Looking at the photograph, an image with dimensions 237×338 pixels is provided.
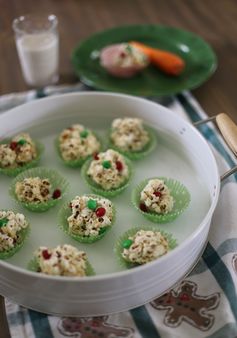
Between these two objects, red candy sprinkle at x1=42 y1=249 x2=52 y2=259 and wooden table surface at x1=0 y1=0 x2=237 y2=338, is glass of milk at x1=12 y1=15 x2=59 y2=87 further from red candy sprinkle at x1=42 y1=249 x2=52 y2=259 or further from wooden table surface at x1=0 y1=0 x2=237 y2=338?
red candy sprinkle at x1=42 y1=249 x2=52 y2=259

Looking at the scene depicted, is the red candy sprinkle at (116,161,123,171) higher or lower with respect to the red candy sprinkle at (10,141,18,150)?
lower

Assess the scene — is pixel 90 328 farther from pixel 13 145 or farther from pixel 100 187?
pixel 13 145

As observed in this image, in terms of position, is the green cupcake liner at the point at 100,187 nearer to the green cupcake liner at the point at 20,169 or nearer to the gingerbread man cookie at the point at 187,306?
the green cupcake liner at the point at 20,169

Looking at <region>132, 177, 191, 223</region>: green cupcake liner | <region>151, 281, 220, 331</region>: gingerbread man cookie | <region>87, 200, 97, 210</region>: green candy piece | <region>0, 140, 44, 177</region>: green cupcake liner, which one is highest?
<region>87, 200, 97, 210</region>: green candy piece

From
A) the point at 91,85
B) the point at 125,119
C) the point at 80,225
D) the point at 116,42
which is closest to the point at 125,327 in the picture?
the point at 80,225

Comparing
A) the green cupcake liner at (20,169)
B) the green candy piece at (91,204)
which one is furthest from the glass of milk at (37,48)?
the green candy piece at (91,204)

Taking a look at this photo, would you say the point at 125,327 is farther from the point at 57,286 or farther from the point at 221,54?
the point at 221,54

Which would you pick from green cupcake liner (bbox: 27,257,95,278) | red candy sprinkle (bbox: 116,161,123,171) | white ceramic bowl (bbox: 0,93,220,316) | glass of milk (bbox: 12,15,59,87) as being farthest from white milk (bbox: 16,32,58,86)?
green cupcake liner (bbox: 27,257,95,278)
